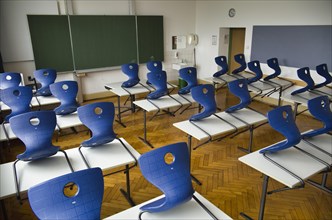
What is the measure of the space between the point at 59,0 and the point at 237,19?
497 centimetres

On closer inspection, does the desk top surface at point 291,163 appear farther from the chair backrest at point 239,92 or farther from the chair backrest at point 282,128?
the chair backrest at point 239,92

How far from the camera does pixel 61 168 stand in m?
2.74

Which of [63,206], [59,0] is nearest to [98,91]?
[59,0]

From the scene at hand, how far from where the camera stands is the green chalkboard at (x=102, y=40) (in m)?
7.50

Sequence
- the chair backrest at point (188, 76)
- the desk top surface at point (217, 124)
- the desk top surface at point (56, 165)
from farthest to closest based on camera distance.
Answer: the chair backrest at point (188, 76), the desk top surface at point (217, 124), the desk top surface at point (56, 165)

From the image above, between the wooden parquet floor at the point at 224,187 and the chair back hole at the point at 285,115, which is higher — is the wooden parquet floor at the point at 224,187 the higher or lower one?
the lower one

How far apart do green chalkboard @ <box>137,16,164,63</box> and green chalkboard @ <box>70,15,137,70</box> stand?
0.74 feet

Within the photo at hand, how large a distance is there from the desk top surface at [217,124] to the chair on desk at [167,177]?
136 cm

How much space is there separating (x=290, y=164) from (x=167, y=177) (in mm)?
1502

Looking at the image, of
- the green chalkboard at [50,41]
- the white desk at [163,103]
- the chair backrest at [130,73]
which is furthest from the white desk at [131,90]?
the green chalkboard at [50,41]

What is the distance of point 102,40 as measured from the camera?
25.8 ft

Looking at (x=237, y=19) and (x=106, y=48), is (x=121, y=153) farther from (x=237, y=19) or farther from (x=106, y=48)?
(x=237, y=19)

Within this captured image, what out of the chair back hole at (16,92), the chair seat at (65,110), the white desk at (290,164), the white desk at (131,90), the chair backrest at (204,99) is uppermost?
the chair back hole at (16,92)

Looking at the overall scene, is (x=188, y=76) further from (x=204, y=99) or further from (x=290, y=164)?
(x=290, y=164)
